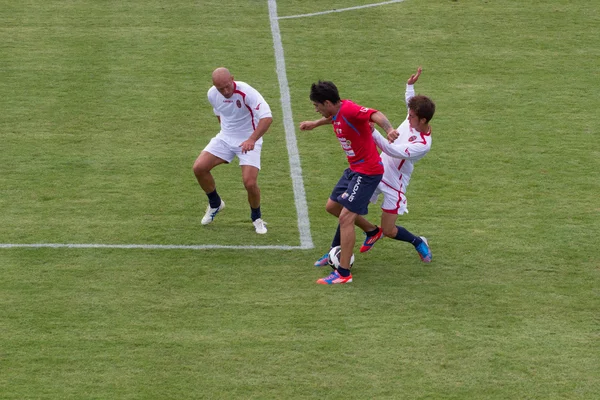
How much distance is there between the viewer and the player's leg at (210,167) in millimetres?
10656

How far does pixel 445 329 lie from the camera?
8.38 meters

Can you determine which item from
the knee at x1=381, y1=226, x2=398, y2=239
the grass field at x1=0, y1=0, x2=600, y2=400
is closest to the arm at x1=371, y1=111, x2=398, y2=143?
the knee at x1=381, y1=226, x2=398, y2=239

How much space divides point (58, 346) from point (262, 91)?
8069 mm

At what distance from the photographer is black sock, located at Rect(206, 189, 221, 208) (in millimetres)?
10812

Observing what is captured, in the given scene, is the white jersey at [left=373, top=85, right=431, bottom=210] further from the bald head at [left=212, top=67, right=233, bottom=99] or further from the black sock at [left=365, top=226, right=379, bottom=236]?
the bald head at [left=212, top=67, right=233, bottom=99]

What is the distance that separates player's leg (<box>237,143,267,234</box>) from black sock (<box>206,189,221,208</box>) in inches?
17.4

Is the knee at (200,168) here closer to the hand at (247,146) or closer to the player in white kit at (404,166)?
the hand at (247,146)

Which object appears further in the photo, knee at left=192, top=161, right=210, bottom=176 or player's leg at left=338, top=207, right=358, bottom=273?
knee at left=192, top=161, right=210, bottom=176

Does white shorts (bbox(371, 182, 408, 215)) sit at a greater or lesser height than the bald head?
lesser

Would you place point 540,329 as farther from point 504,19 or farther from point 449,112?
point 504,19

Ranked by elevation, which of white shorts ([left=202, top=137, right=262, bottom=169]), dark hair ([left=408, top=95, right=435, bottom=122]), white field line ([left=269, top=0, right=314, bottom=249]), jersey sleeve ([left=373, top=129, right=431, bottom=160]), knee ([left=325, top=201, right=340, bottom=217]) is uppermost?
dark hair ([left=408, top=95, right=435, bottom=122])

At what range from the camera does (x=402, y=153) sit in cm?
916

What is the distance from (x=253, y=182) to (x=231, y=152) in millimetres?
562

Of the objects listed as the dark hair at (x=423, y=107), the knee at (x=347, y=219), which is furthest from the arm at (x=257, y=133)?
the dark hair at (x=423, y=107)
